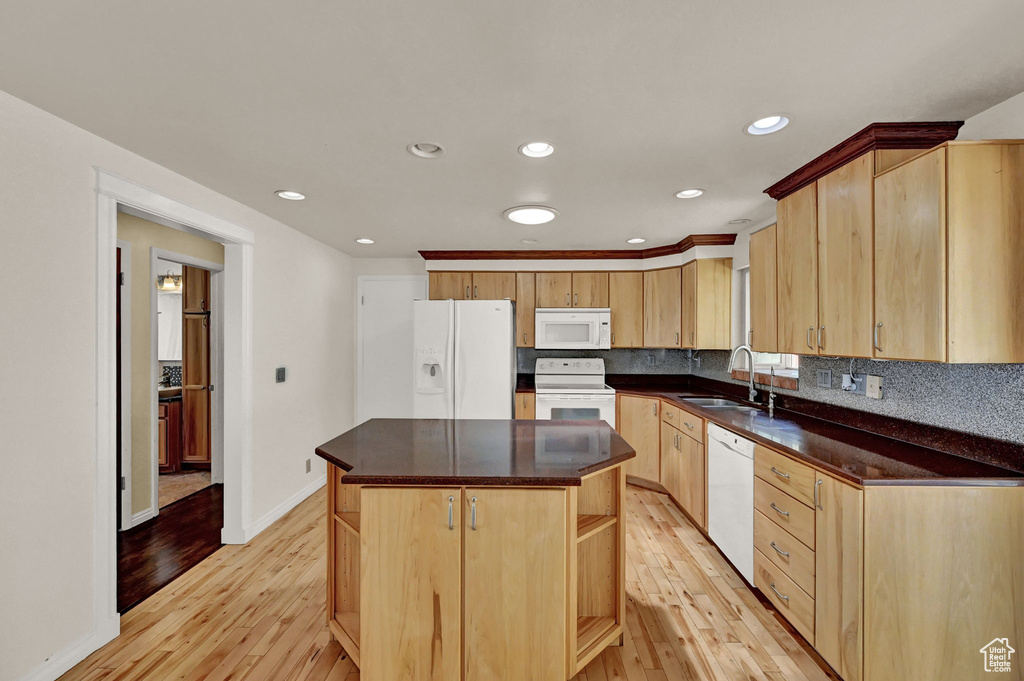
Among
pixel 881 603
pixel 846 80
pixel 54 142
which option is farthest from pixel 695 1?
pixel 54 142

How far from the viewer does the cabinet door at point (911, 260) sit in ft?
5.24

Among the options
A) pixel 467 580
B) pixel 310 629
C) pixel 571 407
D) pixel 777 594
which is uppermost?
pixel 571 407

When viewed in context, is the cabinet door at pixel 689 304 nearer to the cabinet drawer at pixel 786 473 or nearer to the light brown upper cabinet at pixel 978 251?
the cabinet drawer at pixel 786 473

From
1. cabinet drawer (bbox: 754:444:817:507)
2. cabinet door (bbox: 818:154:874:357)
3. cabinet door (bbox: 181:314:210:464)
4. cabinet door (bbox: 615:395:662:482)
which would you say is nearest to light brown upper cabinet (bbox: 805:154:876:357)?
cabinet door (bbox: 818:154:874:357)

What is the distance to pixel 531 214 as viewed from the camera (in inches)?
122

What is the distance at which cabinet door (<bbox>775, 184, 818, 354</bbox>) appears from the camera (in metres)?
2.26

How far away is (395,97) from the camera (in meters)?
1.62

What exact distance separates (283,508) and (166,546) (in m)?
0.72

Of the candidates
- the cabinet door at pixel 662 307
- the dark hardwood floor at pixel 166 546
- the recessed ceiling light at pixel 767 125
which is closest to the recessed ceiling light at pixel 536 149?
the recessed ceiling light at pixel 767 125

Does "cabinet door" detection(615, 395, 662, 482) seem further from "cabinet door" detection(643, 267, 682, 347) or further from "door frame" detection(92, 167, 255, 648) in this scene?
"door frame" detection(92, 167, 255, 648)

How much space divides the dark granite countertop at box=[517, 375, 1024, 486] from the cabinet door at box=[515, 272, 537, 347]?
190 cm

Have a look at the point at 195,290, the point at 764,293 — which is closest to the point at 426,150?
the point at 764,293

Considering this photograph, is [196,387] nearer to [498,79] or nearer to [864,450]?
[498,79]

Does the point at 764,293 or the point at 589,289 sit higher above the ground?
the point at 589,289
